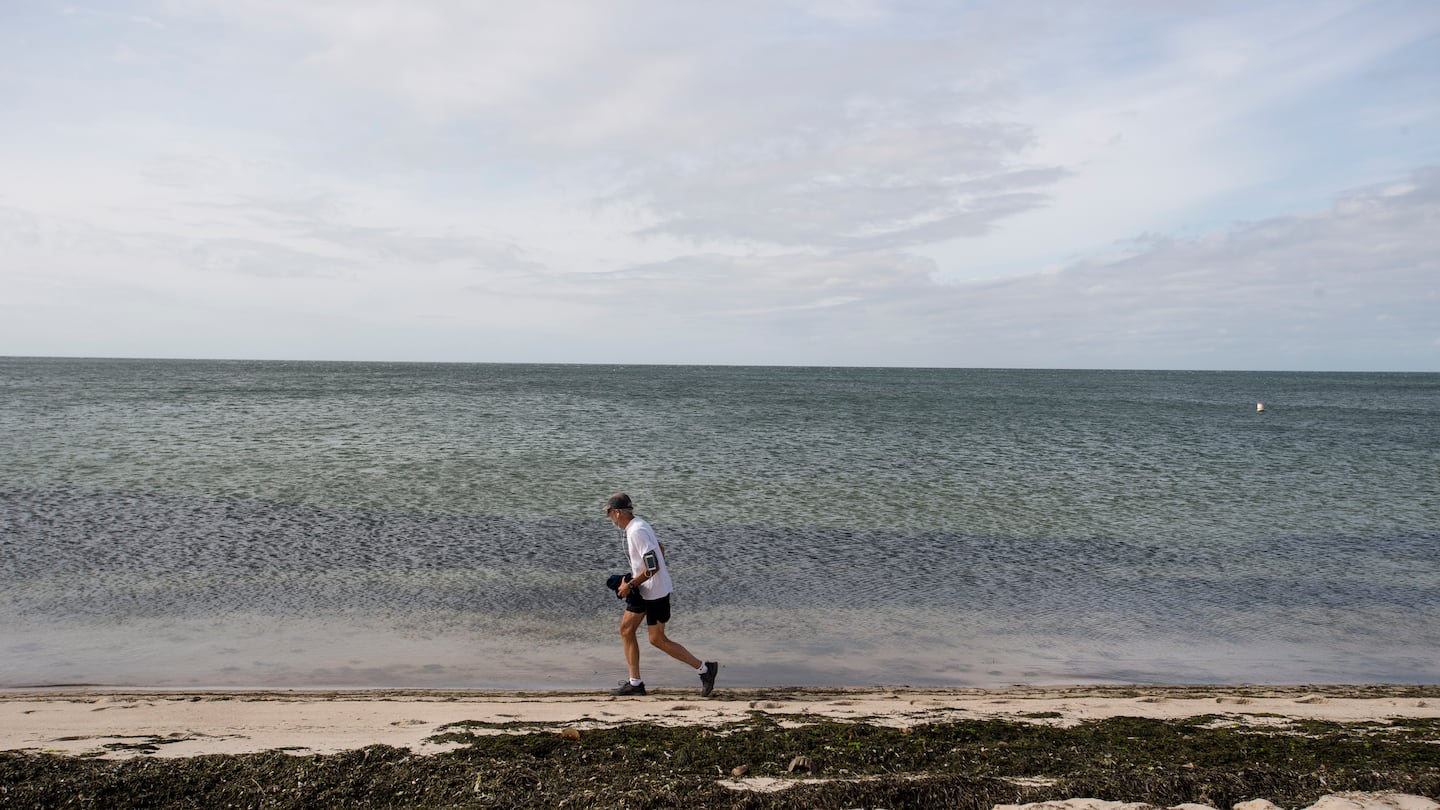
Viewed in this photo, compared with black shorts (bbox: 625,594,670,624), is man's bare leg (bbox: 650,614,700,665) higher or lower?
lower

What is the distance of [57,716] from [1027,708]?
781 centimetres

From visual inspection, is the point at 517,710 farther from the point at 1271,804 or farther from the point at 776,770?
the point at 1271,804

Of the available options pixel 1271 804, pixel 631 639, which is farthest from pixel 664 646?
pixel 1271 804

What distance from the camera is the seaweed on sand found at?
5.02 m

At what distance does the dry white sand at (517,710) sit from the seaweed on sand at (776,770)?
16.6 inches

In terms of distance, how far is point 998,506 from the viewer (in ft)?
66.7

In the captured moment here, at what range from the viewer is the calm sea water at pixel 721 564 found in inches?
362

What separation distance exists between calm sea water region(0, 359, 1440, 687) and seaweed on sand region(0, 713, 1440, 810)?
2.52 m

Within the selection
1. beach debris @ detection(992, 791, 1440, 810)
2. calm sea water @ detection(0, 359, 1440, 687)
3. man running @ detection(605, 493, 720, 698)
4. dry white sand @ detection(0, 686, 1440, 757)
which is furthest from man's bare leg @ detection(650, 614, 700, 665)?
beach debris @ detection(992, 791, 1440, 810)

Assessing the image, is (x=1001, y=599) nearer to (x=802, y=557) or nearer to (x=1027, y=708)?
(x=802, y=557)

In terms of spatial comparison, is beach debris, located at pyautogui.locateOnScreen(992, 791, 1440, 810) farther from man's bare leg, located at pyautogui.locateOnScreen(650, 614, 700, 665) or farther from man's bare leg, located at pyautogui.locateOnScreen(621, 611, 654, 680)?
man's bare leg, located at pyautogui.locateOnScreen(621, 611, 654, 680)

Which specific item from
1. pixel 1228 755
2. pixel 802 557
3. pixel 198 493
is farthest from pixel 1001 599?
pixel 198 493

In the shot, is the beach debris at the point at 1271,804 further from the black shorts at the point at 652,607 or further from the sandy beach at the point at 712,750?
the black shorts at the point at 652,607

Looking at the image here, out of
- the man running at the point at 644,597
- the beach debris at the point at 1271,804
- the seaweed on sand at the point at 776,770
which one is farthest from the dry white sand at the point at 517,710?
the beach debris at the point at 1271,804
